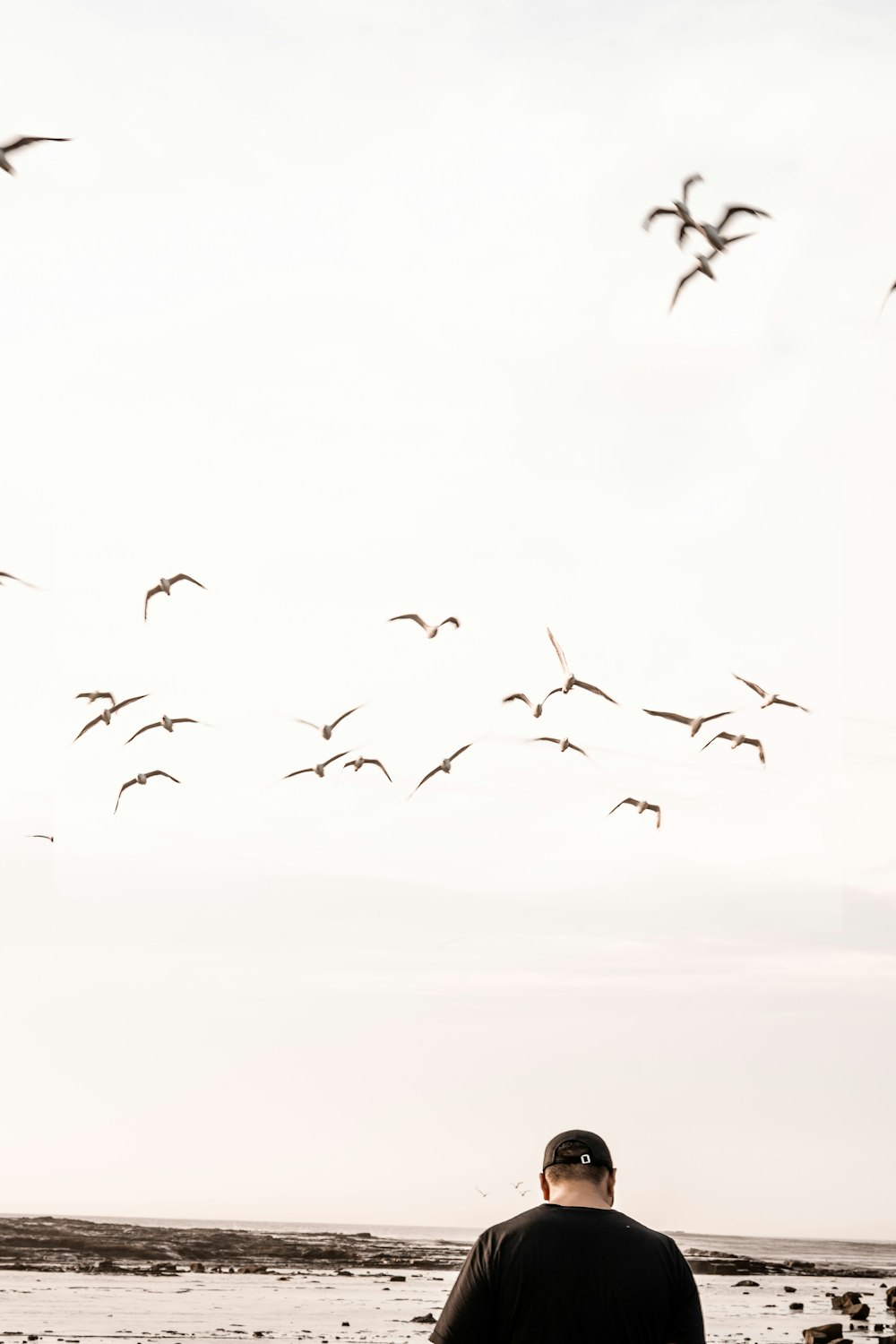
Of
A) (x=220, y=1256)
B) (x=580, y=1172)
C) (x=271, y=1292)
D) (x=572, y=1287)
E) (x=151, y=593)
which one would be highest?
(x=151, y=593)

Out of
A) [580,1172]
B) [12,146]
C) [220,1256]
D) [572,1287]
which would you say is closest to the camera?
[572,1287]

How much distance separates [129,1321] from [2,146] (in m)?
27.7

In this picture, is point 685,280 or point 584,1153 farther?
point 685,280

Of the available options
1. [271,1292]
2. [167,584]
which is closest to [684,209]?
[167,584]

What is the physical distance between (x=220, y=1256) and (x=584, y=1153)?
74268 mm

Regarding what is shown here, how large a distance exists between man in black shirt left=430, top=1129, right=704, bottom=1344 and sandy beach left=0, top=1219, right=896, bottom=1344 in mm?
27967

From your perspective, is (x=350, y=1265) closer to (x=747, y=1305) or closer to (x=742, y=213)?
(x=747, y=1305)

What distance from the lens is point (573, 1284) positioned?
5.35m

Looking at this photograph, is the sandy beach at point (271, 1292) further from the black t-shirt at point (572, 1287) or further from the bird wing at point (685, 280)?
the black t-shirt at point (572, 1287)

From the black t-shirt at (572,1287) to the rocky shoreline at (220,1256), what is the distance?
175 ft

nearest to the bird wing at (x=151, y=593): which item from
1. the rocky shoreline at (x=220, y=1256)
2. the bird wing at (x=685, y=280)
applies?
the bird wing at (x=685, y=280)

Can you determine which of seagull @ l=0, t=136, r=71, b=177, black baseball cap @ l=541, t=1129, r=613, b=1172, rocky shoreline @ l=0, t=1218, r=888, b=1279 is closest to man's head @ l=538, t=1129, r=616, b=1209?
black baseball cap @ l=541, t=1129, r=613, b=1172

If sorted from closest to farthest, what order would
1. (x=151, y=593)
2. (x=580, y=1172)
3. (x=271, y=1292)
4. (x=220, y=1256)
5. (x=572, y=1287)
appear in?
(x=572, y=1287)
(x=580, y=1172)
(x=151, y=593)
(x=271, y=1292)
(x=220, y=1256)

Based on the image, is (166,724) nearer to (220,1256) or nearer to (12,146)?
(12,146)
